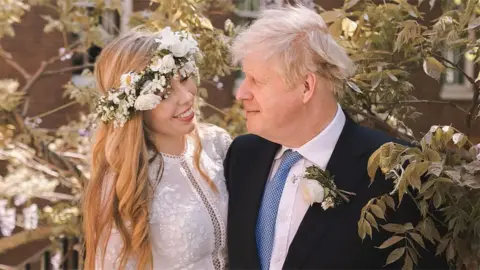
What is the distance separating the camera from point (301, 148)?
117 inches

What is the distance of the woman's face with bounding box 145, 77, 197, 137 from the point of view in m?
3.18

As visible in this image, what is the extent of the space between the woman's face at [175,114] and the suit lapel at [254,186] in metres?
0.31

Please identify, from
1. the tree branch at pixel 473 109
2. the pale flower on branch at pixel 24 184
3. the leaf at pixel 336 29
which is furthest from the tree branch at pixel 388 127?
the pale flower on branch at pixel 24 184

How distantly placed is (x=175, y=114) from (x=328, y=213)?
2.63 feet

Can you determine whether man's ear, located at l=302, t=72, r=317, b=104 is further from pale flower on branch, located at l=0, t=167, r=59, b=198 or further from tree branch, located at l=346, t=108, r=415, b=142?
pale flower on branch, located at l=0, t=167, r=59, b=198

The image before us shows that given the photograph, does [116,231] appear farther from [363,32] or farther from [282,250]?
[363,32]

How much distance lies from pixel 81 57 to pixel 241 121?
2.97 metres

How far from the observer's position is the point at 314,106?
293 cm

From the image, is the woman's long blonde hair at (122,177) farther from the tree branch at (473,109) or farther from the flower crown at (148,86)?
the tree branch at (473,109)

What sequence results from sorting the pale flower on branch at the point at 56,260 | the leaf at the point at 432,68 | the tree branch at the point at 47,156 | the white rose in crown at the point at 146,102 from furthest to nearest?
the pale flower on branch at the point at 56,260 → the tree branch at the point at 47,156 → the white rose in crown at the point at 146,102 → the leaf at the point at 432,68

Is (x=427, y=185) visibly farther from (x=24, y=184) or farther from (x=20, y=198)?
(x=20, y=198)

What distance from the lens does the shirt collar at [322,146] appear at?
2.95 metres

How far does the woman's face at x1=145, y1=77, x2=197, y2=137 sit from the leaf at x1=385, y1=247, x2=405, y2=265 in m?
1.05

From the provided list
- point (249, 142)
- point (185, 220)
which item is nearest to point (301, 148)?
point (249, 142)
